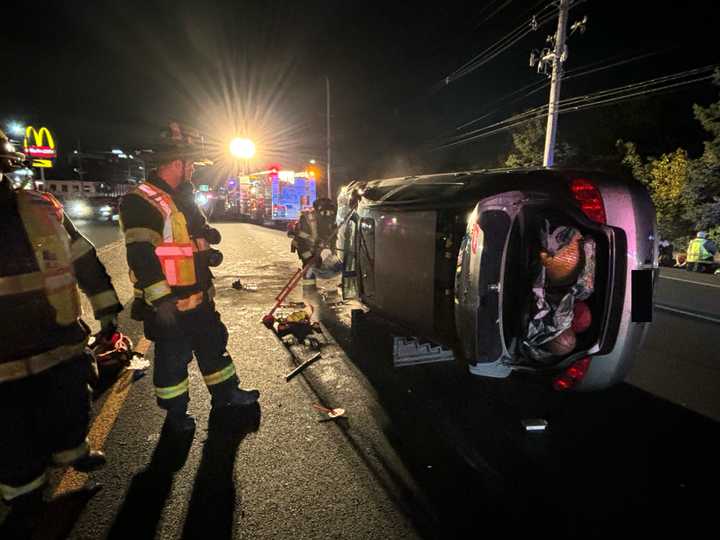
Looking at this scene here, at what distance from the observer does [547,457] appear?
278 centimetres

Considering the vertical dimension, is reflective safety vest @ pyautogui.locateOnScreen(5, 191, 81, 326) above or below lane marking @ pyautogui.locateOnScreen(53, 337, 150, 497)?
above

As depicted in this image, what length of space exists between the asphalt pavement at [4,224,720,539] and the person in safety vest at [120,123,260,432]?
1.12 feet

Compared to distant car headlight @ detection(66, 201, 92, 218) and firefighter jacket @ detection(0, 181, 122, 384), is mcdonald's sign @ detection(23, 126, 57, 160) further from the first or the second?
firefighter jacket @ detection(0, 181, 122, 384)

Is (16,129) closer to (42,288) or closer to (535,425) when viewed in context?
(42,288)

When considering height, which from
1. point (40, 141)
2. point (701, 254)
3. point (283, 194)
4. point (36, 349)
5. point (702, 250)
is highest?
point (40, 141)

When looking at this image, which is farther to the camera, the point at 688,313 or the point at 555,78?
the point at 555,78

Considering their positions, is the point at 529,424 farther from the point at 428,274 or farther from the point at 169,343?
the point at 169,343

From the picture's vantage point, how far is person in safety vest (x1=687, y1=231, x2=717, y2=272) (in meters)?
12.4

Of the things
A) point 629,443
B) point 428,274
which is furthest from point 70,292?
point 629,443

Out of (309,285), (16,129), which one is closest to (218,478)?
(309,285)

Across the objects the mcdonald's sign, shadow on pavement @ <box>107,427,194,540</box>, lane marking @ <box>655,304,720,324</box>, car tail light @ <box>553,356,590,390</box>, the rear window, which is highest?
the mcdonald's sign

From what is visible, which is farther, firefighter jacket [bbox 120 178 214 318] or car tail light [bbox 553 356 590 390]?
car tail light [bbox 553 356 590 390]

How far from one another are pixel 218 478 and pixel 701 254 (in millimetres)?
15054

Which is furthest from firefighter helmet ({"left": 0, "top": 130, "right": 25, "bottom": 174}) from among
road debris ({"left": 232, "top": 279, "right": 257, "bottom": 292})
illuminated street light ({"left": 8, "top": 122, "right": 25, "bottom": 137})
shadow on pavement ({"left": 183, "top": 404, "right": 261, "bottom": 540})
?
illuminated street light ({"left": 8, "top": 122, "right": 25, "bottom": 137})
